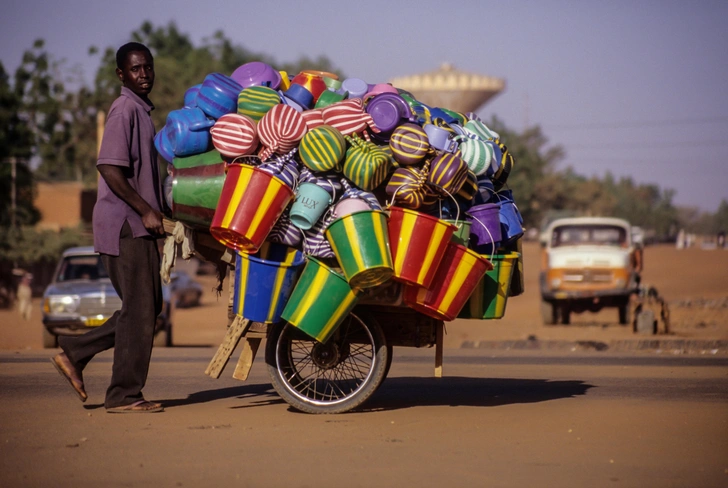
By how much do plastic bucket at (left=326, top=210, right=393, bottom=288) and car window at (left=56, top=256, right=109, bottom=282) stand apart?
10819mm

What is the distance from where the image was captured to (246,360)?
698 centimetres

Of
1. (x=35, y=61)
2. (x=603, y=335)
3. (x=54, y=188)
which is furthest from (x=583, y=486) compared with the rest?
(x=54, y=188)

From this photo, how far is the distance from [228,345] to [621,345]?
10188 mm

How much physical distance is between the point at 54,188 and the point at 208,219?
5567 centimetres

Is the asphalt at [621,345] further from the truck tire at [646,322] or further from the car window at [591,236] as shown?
the car window at [591,236]

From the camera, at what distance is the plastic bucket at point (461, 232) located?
21.6 feet

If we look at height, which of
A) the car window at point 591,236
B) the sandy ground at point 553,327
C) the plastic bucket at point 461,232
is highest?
the car window at point 591,236

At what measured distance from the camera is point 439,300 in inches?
254

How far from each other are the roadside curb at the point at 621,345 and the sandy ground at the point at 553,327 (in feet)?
3.88

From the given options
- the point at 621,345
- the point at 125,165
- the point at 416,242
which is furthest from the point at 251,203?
the point at 621,345

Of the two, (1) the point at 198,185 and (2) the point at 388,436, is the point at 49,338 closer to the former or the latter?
(1) the point at 198,185

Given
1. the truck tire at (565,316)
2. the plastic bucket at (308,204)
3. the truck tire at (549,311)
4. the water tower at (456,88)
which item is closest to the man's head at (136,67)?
the plastic bucket at (308,204)

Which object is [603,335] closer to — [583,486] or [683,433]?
[683,433]

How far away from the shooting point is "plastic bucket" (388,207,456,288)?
6.20 meters
